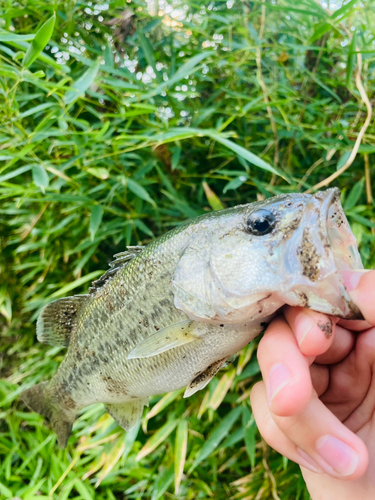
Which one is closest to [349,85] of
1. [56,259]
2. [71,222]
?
[71,222]

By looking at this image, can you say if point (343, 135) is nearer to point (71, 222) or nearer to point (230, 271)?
point (230, 271)

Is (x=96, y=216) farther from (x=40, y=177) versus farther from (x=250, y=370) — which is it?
(x=250, y=370)

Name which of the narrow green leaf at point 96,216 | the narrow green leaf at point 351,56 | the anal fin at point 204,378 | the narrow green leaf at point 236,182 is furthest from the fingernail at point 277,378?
the narrow green leaf at point 351,56

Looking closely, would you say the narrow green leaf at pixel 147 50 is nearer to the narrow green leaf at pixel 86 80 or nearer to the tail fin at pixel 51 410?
the narrow green leaf at pixel 86 80

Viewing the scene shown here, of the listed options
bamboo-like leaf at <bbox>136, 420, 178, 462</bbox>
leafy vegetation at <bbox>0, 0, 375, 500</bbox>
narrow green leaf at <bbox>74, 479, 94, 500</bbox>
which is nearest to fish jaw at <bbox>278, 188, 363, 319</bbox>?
leafy vegetation at <bbox>0, 0, 375, 500</bbox>

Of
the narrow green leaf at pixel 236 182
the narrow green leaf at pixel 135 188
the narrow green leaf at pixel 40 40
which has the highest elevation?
the narrow green leaf at pixel 40 40

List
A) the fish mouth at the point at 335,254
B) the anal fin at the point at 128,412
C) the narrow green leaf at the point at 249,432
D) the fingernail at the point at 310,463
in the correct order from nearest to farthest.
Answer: the fish mouth at the point at 335,254 → the fingernail at the point at 310,463 → the anal fin at the point at 128,412 → the narrow green leaf at the point at 249,432

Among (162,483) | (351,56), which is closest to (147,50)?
(351,56)
